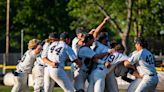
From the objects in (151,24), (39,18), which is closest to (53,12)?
(39,18)

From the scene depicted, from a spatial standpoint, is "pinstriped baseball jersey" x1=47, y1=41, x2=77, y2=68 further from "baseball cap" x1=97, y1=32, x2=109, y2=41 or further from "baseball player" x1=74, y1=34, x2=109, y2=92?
"baseball cap" x1=97, y1=32, x2=109, y2=41

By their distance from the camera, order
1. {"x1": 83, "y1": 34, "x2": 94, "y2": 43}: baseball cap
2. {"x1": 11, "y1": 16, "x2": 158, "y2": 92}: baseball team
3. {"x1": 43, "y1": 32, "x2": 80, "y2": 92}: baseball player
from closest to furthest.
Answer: {"x1": 11, "y1": 16, "x2": 158, "y2": 92}: baseball team < {"x1": 83, "y1": 34, "x2": 94, "y2": 43}: baseball cap < {"x1": 43, "y1": 32, "x2": 80, "y2": 92}: baseball player

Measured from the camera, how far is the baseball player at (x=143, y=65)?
1346 cm

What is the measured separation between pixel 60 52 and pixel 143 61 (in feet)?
6.90

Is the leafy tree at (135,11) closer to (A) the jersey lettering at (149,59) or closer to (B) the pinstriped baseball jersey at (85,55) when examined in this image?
(B) the pinstriped baseball jersey at (85,55)

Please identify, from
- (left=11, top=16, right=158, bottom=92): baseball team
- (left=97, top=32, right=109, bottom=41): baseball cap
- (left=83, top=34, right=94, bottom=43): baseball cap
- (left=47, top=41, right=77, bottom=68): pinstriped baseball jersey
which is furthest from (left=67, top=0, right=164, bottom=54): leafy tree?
(left=83, top=34, right=94, bottom=43): baseball cap

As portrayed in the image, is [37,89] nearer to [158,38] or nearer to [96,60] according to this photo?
[96,60]

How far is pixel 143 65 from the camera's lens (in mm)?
13492

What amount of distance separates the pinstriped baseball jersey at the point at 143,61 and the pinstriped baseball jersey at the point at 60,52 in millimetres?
1536

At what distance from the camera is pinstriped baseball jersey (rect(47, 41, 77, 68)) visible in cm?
1406

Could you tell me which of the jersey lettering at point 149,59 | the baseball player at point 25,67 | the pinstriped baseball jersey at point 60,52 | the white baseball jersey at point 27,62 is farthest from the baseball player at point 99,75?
the white baseball jersey at point 27,62

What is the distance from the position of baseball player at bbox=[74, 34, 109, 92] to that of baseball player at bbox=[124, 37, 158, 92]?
85 centimetres

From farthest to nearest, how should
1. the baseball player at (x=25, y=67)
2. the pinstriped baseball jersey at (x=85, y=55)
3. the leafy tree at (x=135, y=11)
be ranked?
the leafy tree at (x=135, y=11) < the baseball player at (x=25, y=67) < the pinstriped baseball jersey at (x=85, y=55)

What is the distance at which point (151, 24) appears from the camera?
47031mm
